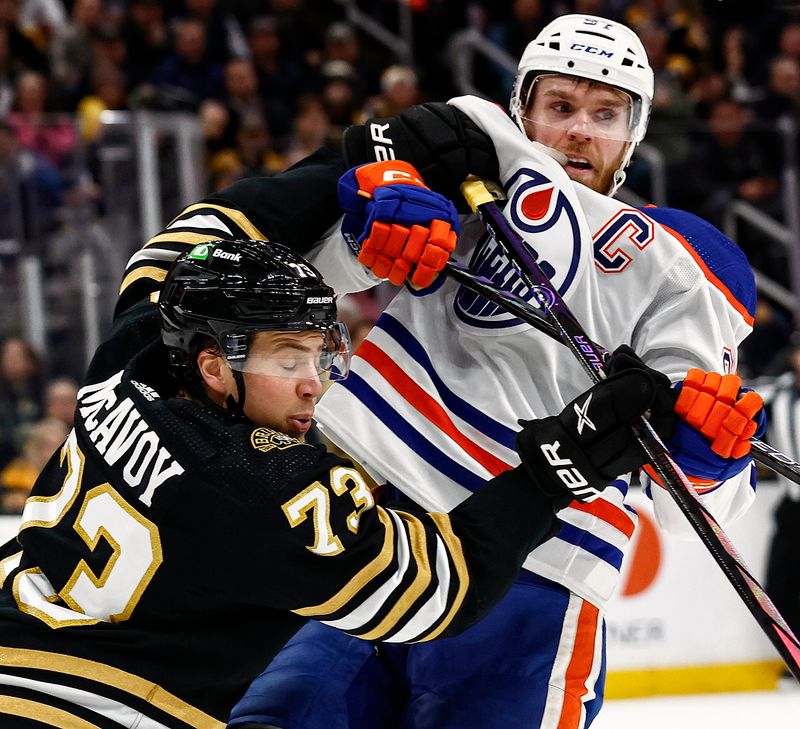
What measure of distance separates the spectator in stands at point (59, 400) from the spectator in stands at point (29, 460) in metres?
0.02

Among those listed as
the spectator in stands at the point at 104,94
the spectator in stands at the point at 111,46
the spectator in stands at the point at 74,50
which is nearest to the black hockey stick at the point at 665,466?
the spectator in stands at the point at 104,94

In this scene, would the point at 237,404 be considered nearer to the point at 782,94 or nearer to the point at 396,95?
the point at 396,95

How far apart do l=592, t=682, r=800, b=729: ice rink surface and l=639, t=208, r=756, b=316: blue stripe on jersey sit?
6.98ft

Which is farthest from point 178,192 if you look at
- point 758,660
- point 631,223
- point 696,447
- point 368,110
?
point 696,447

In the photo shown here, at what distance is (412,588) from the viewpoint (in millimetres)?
1840

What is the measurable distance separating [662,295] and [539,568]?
489 mm

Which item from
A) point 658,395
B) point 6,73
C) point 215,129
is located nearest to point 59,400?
point 215,129

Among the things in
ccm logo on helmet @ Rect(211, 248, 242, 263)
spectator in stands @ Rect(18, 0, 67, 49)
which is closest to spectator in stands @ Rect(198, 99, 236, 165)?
spectator in stands @ Rect(18, 0, 67, 49)

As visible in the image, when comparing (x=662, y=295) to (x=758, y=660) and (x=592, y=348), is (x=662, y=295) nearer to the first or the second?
(x=592, y=348)

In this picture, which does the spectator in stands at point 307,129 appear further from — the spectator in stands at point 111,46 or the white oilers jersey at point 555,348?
the white oilers jersey at point 555,348

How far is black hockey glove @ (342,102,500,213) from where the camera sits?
2350 mm

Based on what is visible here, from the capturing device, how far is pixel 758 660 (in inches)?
186

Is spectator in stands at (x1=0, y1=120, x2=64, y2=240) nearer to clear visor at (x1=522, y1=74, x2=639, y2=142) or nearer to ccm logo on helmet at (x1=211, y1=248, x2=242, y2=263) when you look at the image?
clear visor at (x1=522, y1=74, x2=639, y2=142)

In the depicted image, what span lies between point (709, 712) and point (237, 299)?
2944 mm
